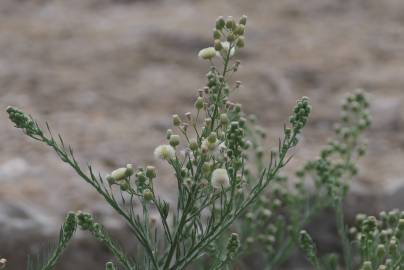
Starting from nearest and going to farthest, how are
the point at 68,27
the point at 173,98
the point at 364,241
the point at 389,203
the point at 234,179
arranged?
the point at 234,179 < the point at 364,241 < the point at 389,203 < the point at 173,98 < the point at 68,27

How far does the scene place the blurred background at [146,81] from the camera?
322cm

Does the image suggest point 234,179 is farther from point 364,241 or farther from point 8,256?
point 8,256

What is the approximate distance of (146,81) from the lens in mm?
4145

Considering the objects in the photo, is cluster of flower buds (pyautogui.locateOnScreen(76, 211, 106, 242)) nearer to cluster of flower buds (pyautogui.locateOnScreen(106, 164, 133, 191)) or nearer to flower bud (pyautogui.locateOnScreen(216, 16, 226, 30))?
cluster of flower buds (pyautogui.locateOnScreen(106, 164, 133, 191))

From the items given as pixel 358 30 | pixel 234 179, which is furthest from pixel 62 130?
pixel 234 179

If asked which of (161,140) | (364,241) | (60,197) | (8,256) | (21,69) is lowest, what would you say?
(364,241)

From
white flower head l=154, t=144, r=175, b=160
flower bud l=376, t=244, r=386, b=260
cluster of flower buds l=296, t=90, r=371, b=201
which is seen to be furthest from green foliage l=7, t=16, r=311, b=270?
cluster of flower buds l=296, t=90, r=371, b=201

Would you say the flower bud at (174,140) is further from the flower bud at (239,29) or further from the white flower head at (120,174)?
the flower bud at (239,29)

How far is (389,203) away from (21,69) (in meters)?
1.81

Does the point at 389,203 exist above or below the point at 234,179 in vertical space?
above

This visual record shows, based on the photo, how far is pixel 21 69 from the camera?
415cm

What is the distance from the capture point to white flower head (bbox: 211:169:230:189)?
1.53 meters

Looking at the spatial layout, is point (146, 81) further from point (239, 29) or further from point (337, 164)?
point (239, 29)

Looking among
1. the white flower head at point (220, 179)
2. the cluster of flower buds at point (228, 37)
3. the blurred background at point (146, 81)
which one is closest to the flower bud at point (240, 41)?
the cluster of flower buds at point (228, 37)
